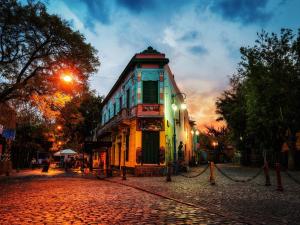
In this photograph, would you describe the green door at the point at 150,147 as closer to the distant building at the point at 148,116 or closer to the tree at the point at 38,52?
the distant building at the point at 148,116

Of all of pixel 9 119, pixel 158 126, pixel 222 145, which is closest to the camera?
pixel 9 119

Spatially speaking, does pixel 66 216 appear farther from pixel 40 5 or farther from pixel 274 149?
pixel 274 149

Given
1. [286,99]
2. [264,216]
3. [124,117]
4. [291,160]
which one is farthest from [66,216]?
[291,160]

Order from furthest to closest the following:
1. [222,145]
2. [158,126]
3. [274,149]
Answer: [222,145] → [274,149] → [158,126]

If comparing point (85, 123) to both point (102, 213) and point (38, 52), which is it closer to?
point (38, 52)

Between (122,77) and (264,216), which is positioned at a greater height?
(122,77)

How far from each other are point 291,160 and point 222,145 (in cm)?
4109

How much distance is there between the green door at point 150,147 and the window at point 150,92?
7.83 feet

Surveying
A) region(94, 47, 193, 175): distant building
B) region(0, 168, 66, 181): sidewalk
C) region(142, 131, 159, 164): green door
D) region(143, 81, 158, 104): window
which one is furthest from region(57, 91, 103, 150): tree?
region(142, 131, 159, 164): green door

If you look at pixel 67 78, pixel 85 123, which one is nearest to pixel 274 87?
pixel 67 78

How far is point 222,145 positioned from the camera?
70.1 metres

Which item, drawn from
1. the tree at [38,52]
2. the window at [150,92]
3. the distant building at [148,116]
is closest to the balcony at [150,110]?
the distant building at [148,116]

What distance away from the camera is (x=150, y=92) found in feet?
76.5

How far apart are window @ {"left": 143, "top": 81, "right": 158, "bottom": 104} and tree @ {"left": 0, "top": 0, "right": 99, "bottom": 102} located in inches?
212
